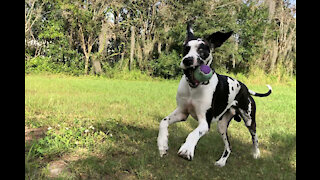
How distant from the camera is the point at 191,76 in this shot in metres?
3.06

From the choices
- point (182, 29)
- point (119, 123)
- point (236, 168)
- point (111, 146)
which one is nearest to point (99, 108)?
point (119, 123)

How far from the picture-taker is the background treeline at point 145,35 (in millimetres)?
16672

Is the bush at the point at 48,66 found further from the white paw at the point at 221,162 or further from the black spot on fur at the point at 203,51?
the black spot on fur at the point at 203,51

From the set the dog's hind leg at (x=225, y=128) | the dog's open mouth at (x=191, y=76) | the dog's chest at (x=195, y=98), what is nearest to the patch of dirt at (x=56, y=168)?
the dog's chest at (x=195, y=98)

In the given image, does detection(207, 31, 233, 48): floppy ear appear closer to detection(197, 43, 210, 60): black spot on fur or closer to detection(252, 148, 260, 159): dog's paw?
detection(197, 43, 210, 60): black spot on fur

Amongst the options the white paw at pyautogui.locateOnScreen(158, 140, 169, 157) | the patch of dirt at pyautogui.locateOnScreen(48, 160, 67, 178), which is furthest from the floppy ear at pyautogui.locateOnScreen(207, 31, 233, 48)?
the patch of dirt at pyautogui.locateOnScreen(48, 160, 67, 178)

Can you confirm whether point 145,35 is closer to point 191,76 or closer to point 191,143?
point 191,76

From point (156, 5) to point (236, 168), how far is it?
15.8m

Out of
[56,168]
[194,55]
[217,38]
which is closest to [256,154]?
[217,38]

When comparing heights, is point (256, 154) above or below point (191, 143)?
below

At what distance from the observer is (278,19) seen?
768 inches

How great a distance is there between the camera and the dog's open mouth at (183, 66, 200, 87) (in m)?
3.00

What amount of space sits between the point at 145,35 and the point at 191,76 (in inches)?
609

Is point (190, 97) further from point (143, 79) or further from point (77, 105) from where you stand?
point (143, 79)
